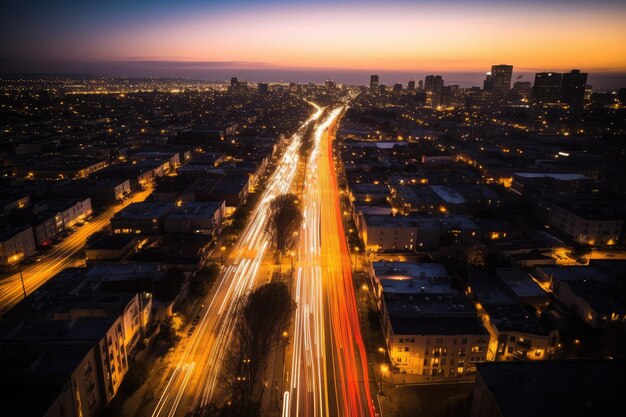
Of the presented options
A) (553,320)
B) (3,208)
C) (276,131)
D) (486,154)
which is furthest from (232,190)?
(276,131)

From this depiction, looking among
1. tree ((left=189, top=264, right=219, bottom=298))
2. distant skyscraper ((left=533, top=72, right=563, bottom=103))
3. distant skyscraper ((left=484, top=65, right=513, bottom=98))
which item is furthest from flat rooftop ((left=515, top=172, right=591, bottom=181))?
distant skyscraper ((left=484, top=65, right=513, bottom=98))

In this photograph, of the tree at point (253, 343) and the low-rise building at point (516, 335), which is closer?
the tree at point (253, 343)

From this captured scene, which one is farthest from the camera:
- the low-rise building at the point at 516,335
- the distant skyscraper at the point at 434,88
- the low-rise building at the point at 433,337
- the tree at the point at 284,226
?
the distant skyscraper at the point at 434,88

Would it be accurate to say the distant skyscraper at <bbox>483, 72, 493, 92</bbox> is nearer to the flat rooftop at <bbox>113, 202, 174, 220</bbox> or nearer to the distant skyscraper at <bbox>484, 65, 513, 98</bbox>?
the distant skyscraper at <bbox>484, 65, 513, 98</bbox>

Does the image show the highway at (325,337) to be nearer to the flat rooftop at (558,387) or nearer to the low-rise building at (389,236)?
the low-rise building at (389,236)

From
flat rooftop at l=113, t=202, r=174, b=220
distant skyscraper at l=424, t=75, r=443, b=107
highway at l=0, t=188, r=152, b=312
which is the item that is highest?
distant skyscraper at l=424, t=75, r=443, b=107

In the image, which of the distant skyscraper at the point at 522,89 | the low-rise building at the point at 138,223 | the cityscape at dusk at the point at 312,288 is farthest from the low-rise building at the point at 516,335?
the distant skyscraper at the point at 522,89
